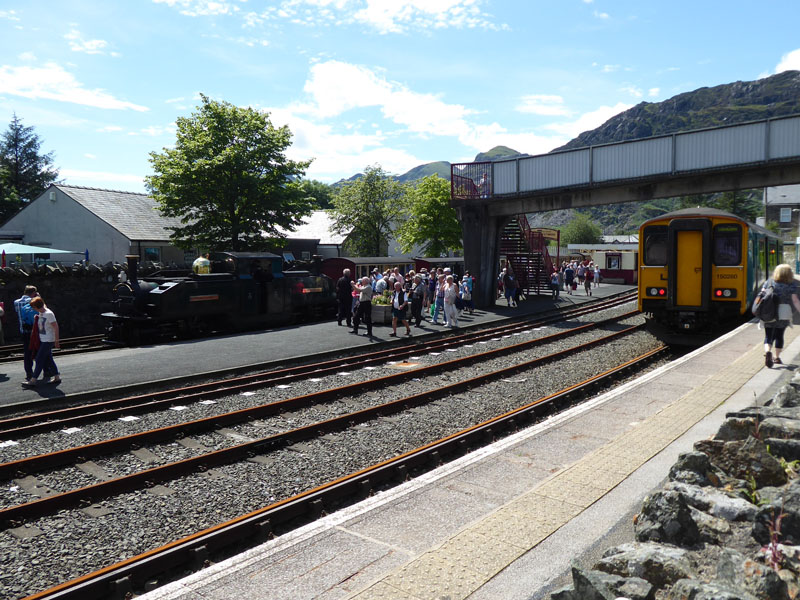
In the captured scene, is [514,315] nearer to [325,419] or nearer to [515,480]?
[325,419]

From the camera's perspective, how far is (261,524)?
5.43 metres

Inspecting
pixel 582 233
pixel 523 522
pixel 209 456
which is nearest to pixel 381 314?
pixel 209 456

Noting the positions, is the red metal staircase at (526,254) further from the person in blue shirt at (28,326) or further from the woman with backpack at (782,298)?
the person in blue shirt at (28,326)

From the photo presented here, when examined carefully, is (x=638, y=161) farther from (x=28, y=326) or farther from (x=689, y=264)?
(x=28, y=326)

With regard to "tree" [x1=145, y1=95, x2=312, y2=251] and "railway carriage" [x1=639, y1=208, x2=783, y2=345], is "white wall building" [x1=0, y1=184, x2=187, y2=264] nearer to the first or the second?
"tree" [x1=145, y1=95, x2=312, y2=251]

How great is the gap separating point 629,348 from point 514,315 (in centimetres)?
748

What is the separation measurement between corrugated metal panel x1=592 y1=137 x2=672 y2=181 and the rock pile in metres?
17.0

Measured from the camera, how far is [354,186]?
47781 millimetres

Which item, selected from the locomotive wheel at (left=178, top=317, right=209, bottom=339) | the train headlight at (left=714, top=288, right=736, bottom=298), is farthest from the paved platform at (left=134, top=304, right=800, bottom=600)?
the locomotive wheel at (left=178, top=317, right=209, bottom=339)

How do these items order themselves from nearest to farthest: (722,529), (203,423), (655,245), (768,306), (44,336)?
(722,529) < (203,423) < (768,306) < (44,336) < (655,245)

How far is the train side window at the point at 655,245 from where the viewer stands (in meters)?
15.4

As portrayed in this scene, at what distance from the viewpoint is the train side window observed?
15.4 meters

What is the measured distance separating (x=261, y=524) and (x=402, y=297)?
39.8ft

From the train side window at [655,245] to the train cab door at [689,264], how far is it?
26 centimetres
